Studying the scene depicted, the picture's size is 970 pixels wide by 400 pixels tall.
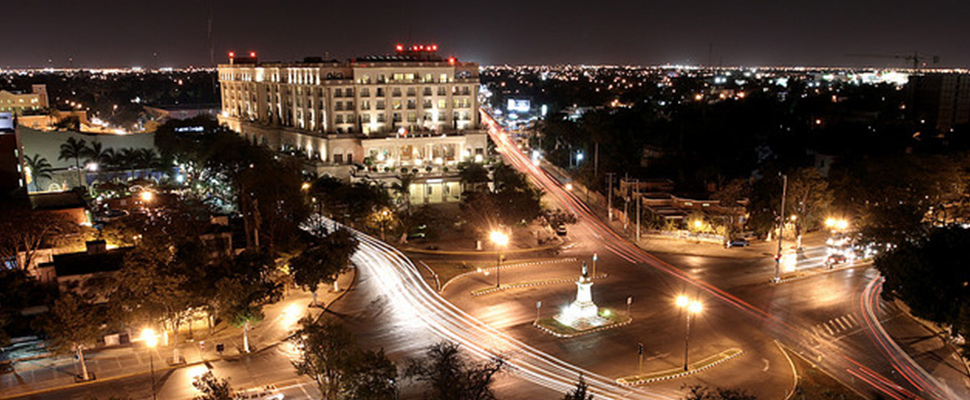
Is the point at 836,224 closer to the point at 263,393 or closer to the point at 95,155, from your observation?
the point at 263,393

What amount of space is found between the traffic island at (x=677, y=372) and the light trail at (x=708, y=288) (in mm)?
5635

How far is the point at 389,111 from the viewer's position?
9212 cm

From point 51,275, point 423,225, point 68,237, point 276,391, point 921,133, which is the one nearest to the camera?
point 276,391

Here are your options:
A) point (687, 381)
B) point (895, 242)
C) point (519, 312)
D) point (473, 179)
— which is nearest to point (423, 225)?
point (473, 179)

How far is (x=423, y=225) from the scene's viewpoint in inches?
2581

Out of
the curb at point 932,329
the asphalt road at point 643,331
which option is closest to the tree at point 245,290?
the asphalt road at point 643,331

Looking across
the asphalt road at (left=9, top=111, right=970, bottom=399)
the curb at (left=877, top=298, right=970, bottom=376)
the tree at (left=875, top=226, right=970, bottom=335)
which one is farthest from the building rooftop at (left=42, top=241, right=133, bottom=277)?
the curb at (left=877, top=298, right=970, bottom=376)

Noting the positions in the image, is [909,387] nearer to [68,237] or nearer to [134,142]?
[68,237]

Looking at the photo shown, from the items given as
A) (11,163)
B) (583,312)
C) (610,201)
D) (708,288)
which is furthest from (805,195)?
(11,163)

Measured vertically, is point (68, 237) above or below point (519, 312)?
above

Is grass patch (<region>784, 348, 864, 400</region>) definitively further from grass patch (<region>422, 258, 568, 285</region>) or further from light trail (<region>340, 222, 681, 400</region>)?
grass patch (<region>422, 258, 568, 285</region>)

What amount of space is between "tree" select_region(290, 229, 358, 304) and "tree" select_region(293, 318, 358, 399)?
15.3 meters

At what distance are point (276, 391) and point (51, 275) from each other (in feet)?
66.0

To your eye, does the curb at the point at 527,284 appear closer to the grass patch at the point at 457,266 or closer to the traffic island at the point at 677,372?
the grass patch at the point at 457,266
